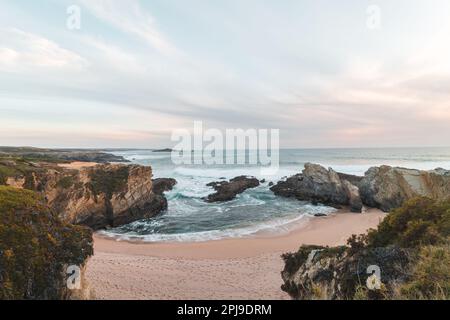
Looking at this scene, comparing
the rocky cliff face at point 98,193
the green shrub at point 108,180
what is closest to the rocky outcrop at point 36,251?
the rocky cliff face at point 98,193

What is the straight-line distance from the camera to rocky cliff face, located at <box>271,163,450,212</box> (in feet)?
80.9

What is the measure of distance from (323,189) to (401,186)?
7520 millimetres

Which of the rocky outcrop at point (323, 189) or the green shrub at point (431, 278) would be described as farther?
the rocky outcrop at point (323, 189)

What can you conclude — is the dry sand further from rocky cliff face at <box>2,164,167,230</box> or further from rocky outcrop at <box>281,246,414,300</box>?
rocky outcrop at <box>281,246,414,300</box>

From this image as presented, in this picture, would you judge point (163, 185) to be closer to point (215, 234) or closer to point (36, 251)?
point (215, 234)

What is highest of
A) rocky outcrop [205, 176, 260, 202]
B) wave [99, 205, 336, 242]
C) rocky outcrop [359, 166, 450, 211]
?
rocky outcrop [359, 166, 450, 211]

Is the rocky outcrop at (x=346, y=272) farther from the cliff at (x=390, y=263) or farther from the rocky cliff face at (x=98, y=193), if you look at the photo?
the rocky cliff face at (x=98, y=193)

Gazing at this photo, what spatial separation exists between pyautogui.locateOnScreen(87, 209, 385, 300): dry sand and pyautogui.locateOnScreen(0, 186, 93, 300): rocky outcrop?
14.1 feet

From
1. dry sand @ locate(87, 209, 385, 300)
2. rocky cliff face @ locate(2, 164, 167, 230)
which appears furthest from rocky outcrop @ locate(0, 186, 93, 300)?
rocky cliff face @ locate(2, 164, 167, 230)

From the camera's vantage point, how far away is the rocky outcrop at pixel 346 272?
5.42 m

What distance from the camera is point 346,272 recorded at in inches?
252
